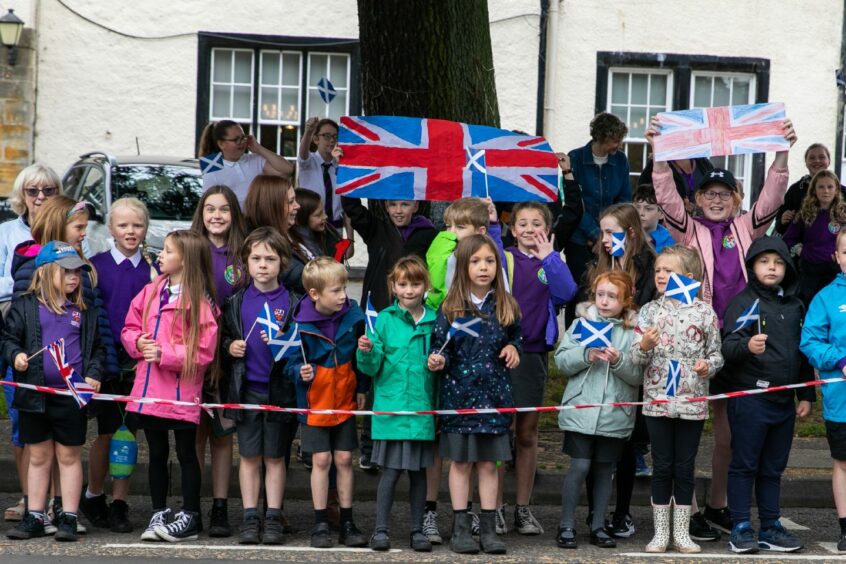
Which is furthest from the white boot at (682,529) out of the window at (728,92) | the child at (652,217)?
the window at (728,92)

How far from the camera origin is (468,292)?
24.2 feet

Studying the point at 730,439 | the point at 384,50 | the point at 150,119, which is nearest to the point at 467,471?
the point at 730,439

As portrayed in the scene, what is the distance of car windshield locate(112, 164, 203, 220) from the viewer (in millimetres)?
14523

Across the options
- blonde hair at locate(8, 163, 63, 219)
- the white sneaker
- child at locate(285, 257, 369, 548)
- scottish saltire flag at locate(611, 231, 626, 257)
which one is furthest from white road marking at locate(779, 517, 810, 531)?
blonde hair at locate(8, 163, 63, 219)

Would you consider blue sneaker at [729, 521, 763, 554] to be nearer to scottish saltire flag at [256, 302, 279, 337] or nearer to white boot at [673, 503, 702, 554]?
white boot at [673, 503, 702, 554]

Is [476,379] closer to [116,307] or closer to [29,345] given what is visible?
[116,307]

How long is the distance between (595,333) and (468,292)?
74cm

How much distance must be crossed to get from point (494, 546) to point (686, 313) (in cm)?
168

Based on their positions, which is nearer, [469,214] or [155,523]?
[155,523]

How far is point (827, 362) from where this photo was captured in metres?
7.36

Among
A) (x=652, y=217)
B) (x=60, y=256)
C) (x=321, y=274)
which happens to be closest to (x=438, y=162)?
(x=652, y=217)

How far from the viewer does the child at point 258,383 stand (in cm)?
746

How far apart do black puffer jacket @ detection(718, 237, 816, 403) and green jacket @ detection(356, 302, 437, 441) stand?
1728mm

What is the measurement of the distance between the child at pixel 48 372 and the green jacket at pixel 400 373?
156 cm
